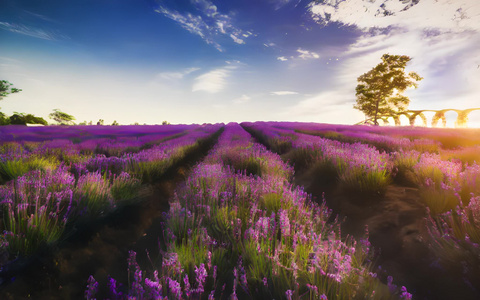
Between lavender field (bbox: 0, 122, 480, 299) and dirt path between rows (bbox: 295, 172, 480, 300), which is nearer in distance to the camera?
lavender field (bbox: 0, 122, 480, 299)

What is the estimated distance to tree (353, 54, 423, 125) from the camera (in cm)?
2920

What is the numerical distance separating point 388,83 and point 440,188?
110 ft

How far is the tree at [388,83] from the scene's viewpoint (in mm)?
29203

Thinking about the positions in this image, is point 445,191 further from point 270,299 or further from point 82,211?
point 82,211

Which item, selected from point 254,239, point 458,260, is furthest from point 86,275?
point 458,260

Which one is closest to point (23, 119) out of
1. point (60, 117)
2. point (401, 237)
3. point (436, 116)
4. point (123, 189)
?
point (60, 117)

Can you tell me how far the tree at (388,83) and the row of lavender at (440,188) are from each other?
30.8 metres

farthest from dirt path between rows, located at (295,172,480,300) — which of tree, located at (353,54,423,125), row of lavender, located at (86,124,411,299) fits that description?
tree, located at (353,54,423,125)

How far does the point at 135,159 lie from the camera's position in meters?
4.76

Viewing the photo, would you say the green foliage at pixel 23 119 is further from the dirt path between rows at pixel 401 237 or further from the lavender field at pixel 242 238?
the dirt path between rows at pixel 401 237

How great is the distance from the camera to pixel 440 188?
9.16ft

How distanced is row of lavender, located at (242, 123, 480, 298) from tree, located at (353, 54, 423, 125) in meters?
30.8

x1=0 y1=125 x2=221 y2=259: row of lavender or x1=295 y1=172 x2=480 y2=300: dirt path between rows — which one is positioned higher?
x1=0 y1=125 x2=221 y2=259: row of lavender

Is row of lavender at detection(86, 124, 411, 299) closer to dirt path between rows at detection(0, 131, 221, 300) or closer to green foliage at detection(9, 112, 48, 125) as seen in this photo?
dirt path between rows at detection(0, 131, 221, 300)
